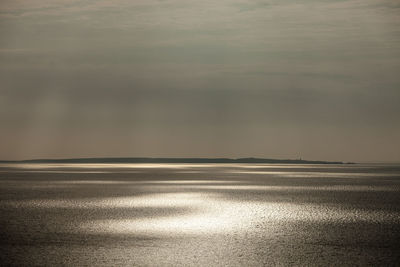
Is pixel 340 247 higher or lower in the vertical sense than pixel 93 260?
lower

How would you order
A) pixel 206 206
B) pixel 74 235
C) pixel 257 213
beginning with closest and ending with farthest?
pixel 74 235, pixel 257 213, pixel 206 206

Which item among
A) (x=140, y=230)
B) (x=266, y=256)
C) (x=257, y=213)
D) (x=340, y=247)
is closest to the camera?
(x=266, y=256)

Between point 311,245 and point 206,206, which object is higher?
point 311,245

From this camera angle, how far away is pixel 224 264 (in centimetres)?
1188

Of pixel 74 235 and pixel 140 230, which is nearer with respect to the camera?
pixel 74 235

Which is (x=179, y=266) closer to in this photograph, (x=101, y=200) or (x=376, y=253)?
(x=376, y=253)

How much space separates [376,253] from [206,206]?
14269 mm

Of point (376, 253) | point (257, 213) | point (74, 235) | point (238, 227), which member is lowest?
point (257, 213)

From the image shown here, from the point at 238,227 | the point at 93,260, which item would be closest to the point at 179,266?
the point at 93,260

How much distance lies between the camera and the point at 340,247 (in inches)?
563

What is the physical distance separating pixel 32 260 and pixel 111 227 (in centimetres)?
640

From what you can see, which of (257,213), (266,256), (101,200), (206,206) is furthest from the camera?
(101,200)

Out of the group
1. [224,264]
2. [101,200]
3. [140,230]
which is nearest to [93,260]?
[224,264]

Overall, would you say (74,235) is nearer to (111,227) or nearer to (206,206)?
(111,227)
